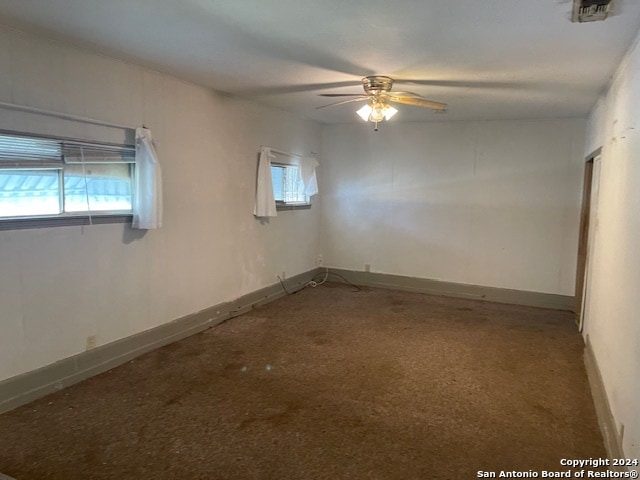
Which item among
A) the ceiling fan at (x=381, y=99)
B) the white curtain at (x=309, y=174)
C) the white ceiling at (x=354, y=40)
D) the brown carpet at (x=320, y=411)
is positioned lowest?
the brown carpet at (x=320, y=411)

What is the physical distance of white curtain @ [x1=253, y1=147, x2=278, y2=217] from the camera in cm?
497

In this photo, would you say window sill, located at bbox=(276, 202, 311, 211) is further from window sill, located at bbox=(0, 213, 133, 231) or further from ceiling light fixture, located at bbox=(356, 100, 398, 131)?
window sill, located at bbox=(0, 213, 133, 231)

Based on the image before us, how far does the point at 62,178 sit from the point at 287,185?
3107 millimetres

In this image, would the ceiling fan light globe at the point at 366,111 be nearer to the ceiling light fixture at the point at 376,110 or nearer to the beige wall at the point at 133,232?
the ceiling light fixture at the point at 376,110

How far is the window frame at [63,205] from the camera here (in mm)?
2727

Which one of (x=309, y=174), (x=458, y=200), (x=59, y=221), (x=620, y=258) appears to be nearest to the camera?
(x=620, y=258)

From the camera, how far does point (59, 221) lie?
9.76ft

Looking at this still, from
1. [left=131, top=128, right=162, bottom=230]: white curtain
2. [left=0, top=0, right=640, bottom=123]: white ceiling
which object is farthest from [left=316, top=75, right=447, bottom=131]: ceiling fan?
[left=131, top=128, right=162, bottom=230]: white curtain

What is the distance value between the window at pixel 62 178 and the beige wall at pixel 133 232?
0.37 feet

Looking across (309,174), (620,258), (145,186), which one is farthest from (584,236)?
(145,186)

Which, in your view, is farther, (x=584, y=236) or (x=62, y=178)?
(x=584, y=236)

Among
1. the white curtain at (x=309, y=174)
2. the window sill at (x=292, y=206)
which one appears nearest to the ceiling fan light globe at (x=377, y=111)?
the window sill at (x=292, y=206)

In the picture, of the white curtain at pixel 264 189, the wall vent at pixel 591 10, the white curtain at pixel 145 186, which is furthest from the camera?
the white curtain at pixel 264 189

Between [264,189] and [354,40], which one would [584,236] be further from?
[354,40]
